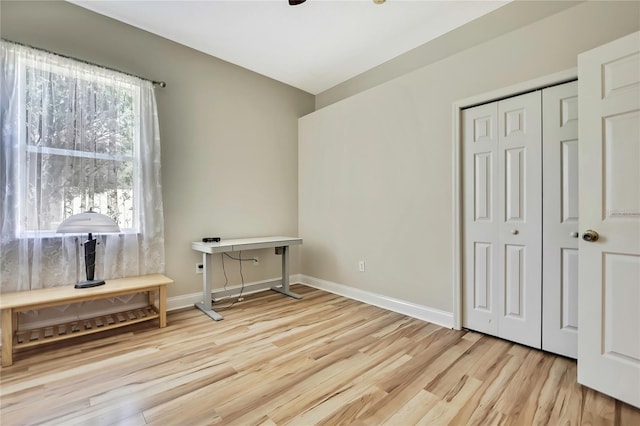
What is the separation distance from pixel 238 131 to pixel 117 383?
9.24 ft

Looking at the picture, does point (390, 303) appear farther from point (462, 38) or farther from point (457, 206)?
point (462, 38)

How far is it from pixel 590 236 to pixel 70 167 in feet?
12.6

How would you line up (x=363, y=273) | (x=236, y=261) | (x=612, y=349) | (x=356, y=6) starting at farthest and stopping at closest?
(x=236, y=261) → (x=363, y=273) → (x=356, y=6) → (x=612, y=349)

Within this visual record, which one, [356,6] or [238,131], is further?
[238,131]

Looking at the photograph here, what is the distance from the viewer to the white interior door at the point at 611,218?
153 centimetres

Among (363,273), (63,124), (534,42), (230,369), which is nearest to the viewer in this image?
(230,369)

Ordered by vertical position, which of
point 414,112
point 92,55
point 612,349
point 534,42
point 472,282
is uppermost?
point 92,55

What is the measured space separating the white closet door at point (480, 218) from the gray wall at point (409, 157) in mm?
142

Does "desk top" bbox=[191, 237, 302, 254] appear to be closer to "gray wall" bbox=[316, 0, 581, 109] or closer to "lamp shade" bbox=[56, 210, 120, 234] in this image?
"lamp shade" bbox=[56, 210, 120, 234]

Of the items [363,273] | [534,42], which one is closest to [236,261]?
[363,273]

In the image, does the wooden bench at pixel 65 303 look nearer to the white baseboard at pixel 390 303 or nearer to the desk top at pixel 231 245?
the desk top at pixel 231 245

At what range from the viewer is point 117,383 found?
5.73 feet

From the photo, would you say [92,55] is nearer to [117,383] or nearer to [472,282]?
[117,383]

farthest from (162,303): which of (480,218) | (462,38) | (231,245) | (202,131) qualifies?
(462,38)
